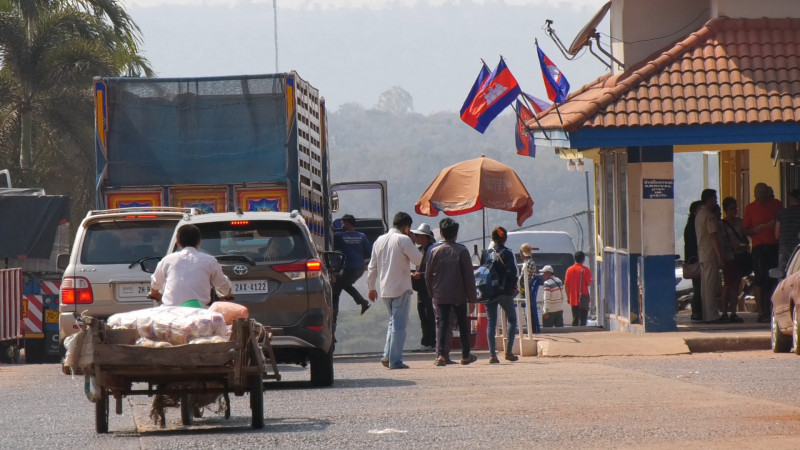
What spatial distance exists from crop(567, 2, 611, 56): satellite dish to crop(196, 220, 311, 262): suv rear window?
9.36 meters

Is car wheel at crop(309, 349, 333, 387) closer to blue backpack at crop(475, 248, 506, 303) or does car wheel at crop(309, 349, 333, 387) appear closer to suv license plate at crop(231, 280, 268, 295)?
suv license plate at crop(231, 280, 268, 295)

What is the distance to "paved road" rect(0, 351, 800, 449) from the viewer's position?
9.99 metres

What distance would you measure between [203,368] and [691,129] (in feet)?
Result: 36.8

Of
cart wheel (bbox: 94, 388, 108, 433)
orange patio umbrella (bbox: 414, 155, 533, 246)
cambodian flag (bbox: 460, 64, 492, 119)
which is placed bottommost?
cart wheel (bbox: 94, 388, 108, 433)

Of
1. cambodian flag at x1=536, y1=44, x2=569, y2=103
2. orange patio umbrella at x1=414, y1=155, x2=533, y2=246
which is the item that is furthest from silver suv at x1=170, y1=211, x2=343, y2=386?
orange patio umbrella at x1=414, y1=155, x2=533, y2=246

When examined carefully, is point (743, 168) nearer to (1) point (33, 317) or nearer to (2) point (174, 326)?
(1) point (33, 317)

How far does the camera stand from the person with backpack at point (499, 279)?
18.3 metres

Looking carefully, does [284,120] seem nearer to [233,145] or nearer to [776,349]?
[233,145]

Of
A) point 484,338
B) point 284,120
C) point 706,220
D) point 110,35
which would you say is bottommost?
point 484,338

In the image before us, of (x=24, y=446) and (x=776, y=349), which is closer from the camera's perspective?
(x=24, y=446)

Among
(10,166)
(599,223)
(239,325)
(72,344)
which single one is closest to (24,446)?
(72,344)

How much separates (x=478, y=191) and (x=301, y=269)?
426 inches

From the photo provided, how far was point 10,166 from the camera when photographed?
38406 mm

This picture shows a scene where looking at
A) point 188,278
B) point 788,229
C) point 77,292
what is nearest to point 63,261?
point 77,292
